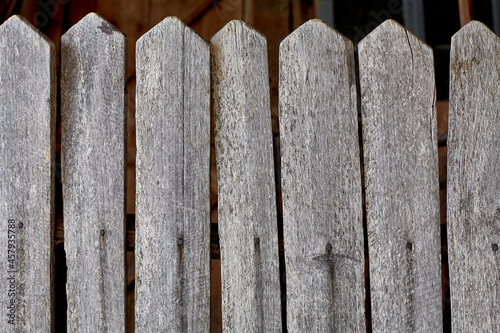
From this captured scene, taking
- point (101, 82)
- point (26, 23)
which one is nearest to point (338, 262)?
point (101, 82)

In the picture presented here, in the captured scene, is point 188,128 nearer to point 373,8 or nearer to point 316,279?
point 316,279

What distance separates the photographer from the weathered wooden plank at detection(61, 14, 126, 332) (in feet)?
5.99

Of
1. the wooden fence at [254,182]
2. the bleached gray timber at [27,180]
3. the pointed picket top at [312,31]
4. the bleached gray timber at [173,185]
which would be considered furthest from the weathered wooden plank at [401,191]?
the bleached gray timber at [27,180]

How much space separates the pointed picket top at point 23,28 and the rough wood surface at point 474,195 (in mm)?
1340

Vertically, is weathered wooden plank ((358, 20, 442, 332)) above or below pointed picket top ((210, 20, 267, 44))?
below

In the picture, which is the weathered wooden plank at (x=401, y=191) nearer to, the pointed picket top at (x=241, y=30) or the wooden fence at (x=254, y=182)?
the wooden fence at (x=254, y=182)

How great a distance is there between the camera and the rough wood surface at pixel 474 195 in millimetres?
1758

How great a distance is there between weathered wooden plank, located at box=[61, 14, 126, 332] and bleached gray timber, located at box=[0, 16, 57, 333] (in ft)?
0.20

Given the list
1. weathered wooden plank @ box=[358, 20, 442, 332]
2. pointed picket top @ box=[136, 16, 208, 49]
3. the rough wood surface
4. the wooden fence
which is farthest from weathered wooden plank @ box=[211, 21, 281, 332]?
the rough wood surface

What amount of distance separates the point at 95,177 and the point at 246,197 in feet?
1.64

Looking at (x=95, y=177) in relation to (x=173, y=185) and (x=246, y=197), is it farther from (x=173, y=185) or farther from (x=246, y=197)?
(x=246, y=197)

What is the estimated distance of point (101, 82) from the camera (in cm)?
186

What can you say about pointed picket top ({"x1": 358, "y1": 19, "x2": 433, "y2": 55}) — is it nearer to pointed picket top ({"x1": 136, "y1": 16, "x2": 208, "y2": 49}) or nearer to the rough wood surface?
the rough wood surface

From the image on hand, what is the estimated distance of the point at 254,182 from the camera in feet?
5.91
